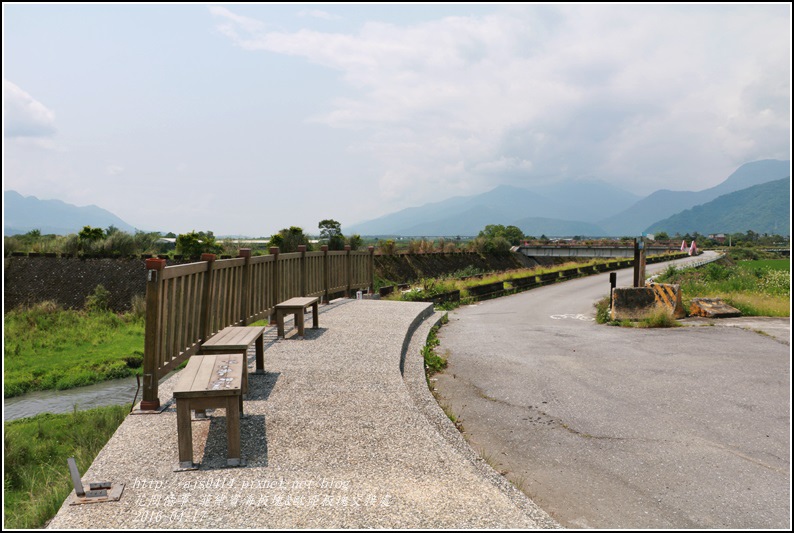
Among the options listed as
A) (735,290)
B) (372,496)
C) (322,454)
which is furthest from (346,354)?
(735,290)

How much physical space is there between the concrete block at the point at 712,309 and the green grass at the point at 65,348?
15613 mm

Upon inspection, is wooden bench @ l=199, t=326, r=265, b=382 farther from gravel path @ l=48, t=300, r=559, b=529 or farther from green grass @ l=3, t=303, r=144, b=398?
green grass @ l=3, t=303, r=144, b=398

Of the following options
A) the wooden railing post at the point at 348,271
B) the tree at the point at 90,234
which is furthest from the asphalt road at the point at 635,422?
the tree at the point at 90,234

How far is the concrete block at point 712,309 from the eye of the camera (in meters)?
15.3

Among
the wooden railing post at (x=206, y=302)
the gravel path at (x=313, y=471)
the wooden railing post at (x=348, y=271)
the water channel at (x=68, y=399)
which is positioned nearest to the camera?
the gravel path at (x=313, y=471)

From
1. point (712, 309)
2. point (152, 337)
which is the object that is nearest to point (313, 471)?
point (152, 337)

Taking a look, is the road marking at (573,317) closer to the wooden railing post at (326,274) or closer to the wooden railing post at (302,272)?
the wooden railing post at (326,274)

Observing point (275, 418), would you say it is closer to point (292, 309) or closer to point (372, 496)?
point (372, 496)

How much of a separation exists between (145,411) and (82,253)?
22640 millimetres

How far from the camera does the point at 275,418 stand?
5625mm

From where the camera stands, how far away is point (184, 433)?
4480 mm

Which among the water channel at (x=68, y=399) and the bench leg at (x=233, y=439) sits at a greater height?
the bench leg at (x=233, y=439)

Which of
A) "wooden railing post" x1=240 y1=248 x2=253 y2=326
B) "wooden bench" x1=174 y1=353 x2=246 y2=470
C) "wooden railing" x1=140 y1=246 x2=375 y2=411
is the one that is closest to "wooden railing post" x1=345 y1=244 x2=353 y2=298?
"wooden railing" x1=140 y1=246 x2=375 y2=411

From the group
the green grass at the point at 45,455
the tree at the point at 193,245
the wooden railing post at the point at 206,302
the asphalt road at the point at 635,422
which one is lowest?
the green grass at the point at 45,455
